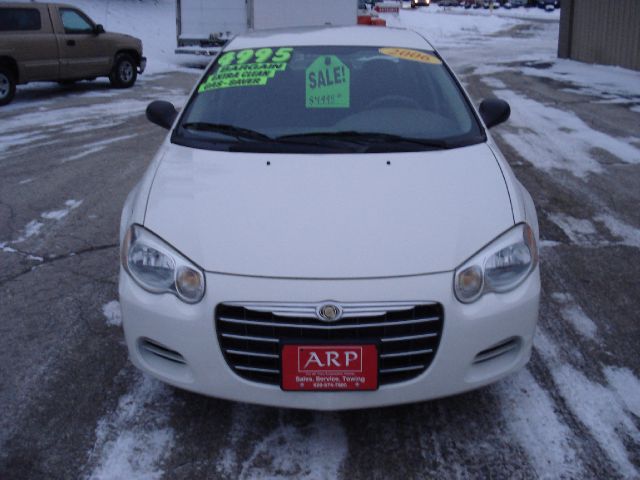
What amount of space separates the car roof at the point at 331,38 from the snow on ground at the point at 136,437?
228 cm

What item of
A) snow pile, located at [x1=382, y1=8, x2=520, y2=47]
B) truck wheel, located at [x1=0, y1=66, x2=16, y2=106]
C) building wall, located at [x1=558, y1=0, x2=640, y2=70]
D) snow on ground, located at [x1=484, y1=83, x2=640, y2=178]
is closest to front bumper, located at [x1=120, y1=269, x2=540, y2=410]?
snow on ground, located at [x1=484, y1=83, x2=640, y2=178]

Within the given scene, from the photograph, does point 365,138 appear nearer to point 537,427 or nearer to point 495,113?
point 495,113

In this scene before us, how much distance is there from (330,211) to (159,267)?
29.3 inches

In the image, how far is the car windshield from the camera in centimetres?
393

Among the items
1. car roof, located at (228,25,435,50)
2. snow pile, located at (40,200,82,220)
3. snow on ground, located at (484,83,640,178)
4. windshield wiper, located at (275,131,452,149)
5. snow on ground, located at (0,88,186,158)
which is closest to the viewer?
windshield wiper, located at (275,131,452,149)

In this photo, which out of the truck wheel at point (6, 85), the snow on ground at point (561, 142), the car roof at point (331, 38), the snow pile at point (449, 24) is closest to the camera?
the car roof at point (331, 38)

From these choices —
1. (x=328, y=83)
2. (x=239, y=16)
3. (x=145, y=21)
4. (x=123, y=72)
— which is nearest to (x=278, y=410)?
(x=328, y=83)

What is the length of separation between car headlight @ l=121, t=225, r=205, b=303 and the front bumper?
0.04m

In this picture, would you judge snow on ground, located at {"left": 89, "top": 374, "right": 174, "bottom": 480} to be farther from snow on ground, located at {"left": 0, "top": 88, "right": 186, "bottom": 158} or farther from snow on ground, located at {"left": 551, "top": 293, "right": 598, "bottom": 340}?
snow on ground, located at {"left": 0, "top": 88, "right": 186, "bottom": 158}

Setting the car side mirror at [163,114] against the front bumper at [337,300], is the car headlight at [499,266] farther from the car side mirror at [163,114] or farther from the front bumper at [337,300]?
the car side mirror at [163,114]

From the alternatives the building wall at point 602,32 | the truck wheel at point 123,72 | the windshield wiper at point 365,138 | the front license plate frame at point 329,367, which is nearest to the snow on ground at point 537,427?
the front license plate frame at point 329,367

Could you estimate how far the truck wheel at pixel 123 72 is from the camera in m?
16.2

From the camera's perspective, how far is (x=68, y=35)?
14969mm

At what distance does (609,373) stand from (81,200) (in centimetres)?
506
